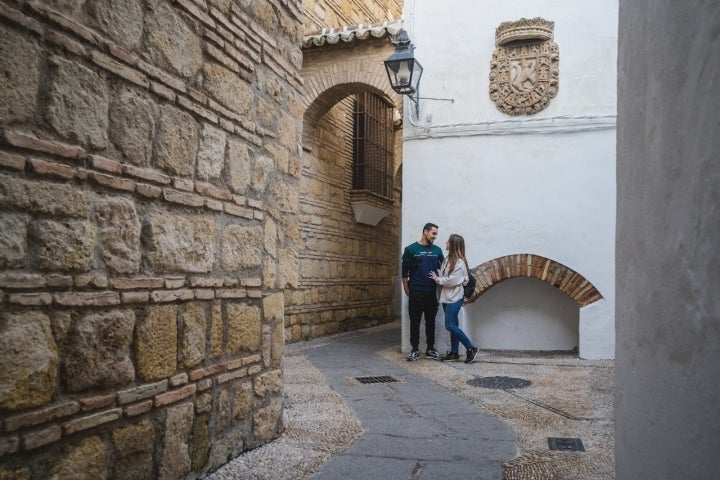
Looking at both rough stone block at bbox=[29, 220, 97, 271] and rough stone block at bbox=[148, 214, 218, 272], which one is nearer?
rough stone block at bbox=[29, 220, 97, 271]

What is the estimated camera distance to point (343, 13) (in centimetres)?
1041

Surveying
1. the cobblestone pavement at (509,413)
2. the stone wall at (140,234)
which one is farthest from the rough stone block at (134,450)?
the cobblestone pavement at (509,413)

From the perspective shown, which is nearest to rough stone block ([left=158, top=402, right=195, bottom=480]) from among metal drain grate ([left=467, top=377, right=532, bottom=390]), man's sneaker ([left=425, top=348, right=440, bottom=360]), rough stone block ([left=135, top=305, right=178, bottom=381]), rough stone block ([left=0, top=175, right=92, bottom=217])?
rough stone block ([left=135, top=305, right=178, bottom=381])

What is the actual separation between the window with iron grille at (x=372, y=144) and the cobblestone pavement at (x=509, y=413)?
156 inches

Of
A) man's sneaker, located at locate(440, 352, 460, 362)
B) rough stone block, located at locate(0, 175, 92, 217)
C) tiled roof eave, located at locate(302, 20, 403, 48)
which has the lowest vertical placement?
man's sneaker, located at locate(440, 352, 460, 362)

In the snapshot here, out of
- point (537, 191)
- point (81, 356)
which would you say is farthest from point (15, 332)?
point (537, 191)

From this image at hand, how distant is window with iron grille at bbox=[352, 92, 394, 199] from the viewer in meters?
10.1

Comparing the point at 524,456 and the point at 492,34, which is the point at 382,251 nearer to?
the point at 492,34

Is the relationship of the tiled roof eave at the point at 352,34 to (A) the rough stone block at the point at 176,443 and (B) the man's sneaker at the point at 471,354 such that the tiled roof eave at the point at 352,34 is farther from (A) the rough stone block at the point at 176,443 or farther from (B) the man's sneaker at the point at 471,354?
(A) the rough stone block at the point at 176,443

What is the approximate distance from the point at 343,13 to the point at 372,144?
2262 millimetres

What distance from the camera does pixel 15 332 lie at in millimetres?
1757

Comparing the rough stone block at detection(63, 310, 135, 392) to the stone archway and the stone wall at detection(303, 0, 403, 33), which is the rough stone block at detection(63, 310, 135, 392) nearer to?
the stone archway

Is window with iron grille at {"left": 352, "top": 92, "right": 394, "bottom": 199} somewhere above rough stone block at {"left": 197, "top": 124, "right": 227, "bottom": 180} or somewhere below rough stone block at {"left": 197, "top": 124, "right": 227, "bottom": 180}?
above

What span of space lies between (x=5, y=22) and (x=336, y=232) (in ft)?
25.5
